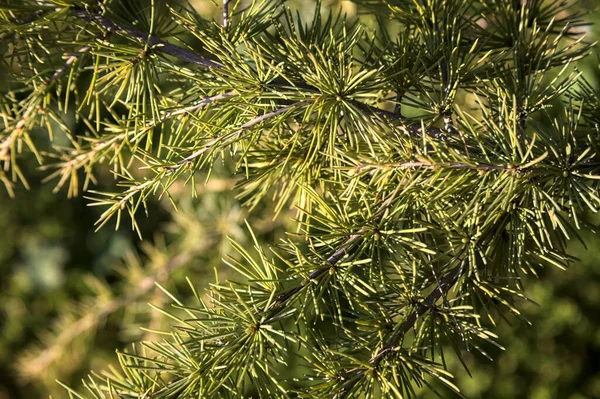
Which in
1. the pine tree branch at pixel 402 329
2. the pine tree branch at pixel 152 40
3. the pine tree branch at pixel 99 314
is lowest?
the pine tree branch at pixel 99 314

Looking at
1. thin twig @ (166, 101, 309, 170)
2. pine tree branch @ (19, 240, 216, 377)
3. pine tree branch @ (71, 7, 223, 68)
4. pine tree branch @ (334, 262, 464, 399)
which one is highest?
pine tree branch @ (71, 7, 223, 68)

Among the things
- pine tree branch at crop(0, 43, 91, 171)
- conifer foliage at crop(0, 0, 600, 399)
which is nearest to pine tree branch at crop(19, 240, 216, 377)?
pine tree branch at crop(0, 43, 91, 171)

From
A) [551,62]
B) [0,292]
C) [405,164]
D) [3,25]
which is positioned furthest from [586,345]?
[0,292]

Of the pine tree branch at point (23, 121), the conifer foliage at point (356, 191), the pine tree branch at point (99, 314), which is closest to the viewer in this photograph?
the conifer foliage at point (356, 191)

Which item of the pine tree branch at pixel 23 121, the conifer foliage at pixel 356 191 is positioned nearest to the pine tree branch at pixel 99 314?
the pine tree branch at pixel 23 121

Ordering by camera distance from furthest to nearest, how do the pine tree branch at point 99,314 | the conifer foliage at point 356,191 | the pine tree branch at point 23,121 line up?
1. the pine tree branch at point 99,314
2. the pine tree branch at point 23,121
3. the conifer foliage at point 356,191

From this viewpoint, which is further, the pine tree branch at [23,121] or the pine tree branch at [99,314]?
the pine tree branch at [99,314]

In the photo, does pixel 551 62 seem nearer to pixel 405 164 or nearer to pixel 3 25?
pixel 405 164

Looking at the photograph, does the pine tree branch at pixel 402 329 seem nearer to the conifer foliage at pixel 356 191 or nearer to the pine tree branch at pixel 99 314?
the conifer foliage at pixel 356 191

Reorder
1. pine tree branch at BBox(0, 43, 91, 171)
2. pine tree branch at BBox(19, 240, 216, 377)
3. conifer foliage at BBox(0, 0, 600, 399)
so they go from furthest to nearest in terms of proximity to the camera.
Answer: pine tree branch at BBox(19, 240, 216, 377) < pine tree branch at BBox(0, 43, 91, 171) < conifer foliage at BBox(0, 0, 600, 399)

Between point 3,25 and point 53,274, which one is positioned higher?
point 3,25

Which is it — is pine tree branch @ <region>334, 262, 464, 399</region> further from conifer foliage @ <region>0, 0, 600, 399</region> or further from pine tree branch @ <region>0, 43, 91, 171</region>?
pine tree branch @ <region>0, 43, 91, 171</region>

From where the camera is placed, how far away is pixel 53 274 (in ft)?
4.80

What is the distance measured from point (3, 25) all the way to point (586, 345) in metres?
1.21
